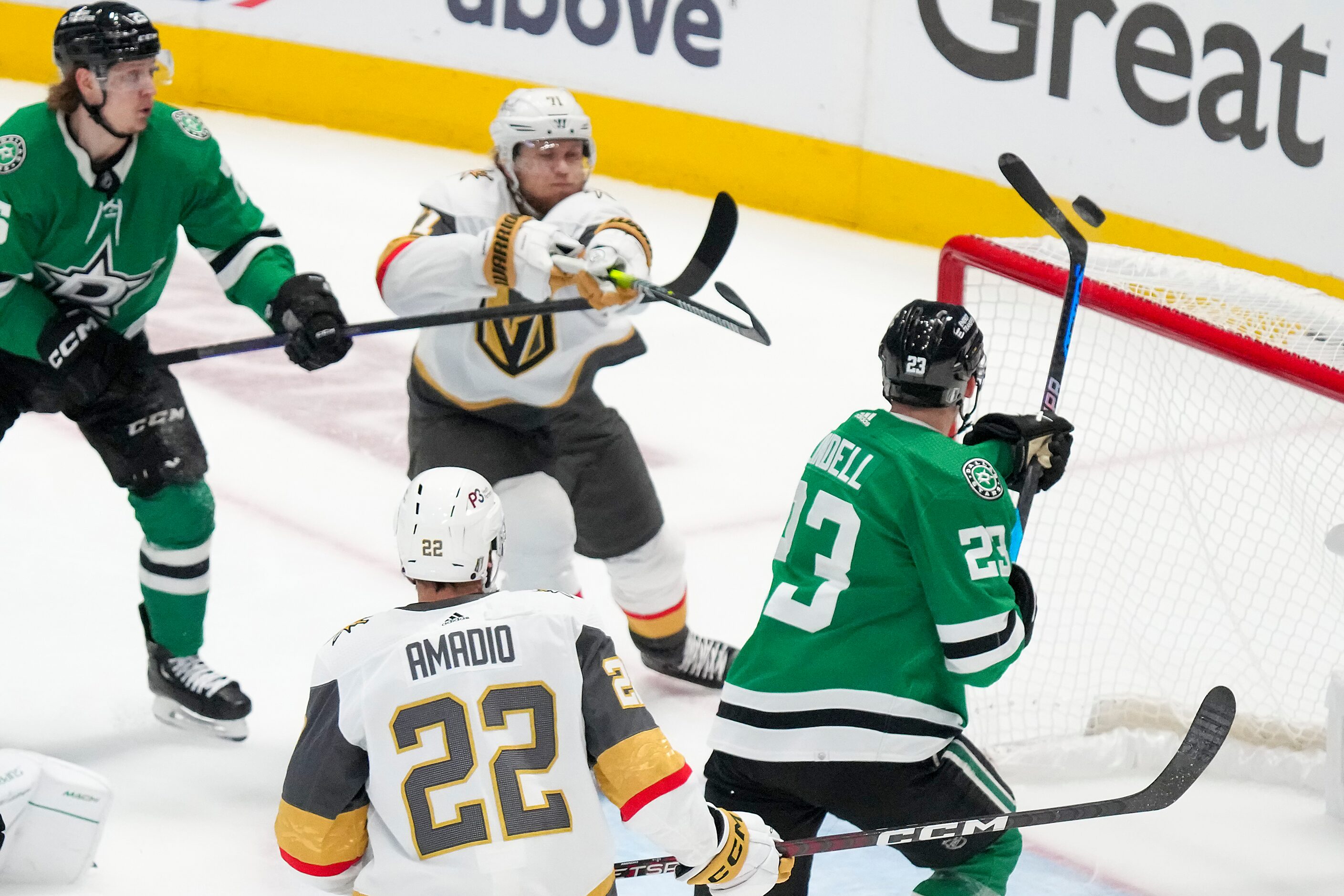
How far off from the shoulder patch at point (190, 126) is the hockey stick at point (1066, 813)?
1553mm

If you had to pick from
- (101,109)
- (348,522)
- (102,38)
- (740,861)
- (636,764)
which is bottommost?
(348,522)

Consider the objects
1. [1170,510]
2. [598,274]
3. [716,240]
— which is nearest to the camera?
[598,274]

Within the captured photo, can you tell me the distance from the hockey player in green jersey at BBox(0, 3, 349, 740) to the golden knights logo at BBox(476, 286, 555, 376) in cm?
24

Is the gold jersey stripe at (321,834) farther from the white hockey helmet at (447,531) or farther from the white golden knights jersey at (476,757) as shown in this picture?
the white hockey helmet at (447,531)

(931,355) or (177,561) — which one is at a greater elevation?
(931,355)

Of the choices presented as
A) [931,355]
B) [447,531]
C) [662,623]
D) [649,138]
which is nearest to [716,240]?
[662,623]

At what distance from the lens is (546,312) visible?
3.08 metres

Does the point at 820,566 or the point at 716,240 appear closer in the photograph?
the point at 820,566

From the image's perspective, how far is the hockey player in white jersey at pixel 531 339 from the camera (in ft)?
10.2

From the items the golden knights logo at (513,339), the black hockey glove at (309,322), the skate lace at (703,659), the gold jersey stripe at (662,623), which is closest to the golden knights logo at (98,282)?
the black hockey glove at (309,322)

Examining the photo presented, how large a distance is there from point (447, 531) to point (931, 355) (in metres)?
0.67

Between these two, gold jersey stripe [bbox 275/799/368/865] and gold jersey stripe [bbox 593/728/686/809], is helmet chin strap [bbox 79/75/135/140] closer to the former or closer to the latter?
gold jersey stripe [bbox 275/799/368/865]

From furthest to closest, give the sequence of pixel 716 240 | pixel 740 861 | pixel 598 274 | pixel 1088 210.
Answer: pixel 716 240 → pixel 598 274 → pixel 1088 210 → pixel 740 861

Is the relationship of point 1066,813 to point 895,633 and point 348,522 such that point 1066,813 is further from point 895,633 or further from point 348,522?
point 348,522
